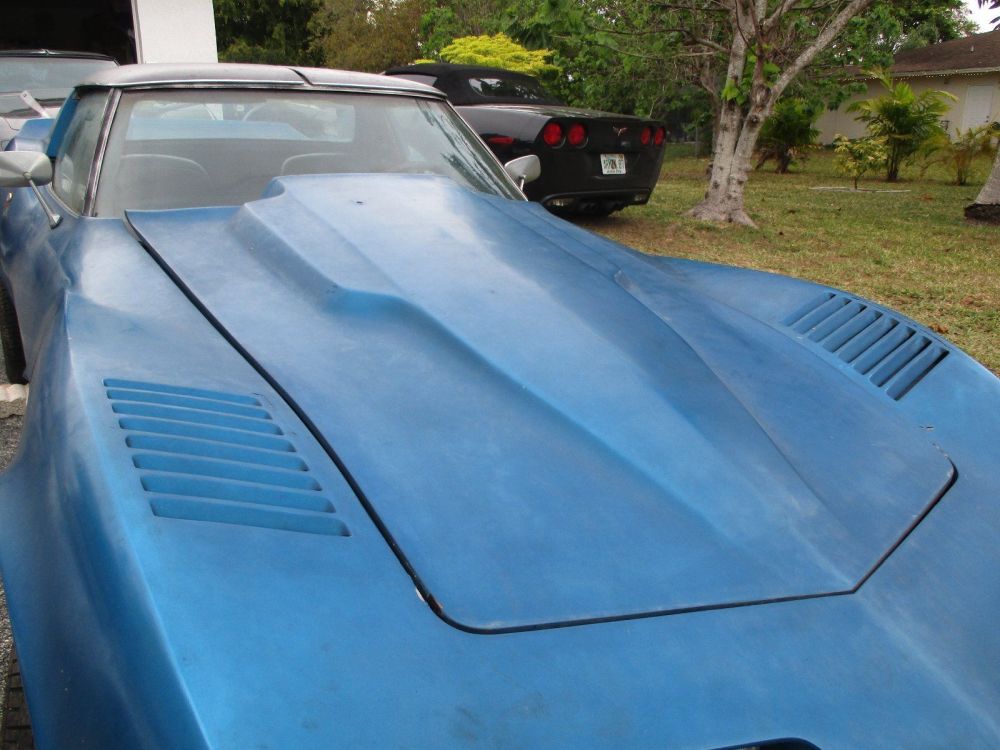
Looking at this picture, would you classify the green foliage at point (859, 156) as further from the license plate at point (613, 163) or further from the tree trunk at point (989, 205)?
the license plate at point (613, 163)

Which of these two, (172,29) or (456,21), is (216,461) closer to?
(172,29)

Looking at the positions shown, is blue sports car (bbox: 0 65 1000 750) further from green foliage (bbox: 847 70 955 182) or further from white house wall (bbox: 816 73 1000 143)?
white house wall (bbox: 816 73 1000 143)

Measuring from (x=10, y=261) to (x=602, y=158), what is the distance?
5.08 meters

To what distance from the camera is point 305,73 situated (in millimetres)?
2898

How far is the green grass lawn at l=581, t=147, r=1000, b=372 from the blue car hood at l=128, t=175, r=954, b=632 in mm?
3018

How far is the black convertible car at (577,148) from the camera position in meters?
6.81

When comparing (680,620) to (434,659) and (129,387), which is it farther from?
(129,387)

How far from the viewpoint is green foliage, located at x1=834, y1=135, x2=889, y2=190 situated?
46.9 feet

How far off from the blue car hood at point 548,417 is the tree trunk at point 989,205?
358 inches

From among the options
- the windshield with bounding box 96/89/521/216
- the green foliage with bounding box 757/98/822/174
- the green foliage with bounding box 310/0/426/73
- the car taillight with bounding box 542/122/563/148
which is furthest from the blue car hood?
the green foliage with bounding box 310/0/426/73

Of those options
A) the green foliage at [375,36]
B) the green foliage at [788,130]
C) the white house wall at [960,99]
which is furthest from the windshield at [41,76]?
the white house wall at [960,99]

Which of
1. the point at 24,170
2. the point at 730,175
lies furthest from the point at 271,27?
→ the point at 24,170

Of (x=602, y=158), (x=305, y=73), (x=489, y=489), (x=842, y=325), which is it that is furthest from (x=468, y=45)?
(x=489, y=489)

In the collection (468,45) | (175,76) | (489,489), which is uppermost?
(468,45)
